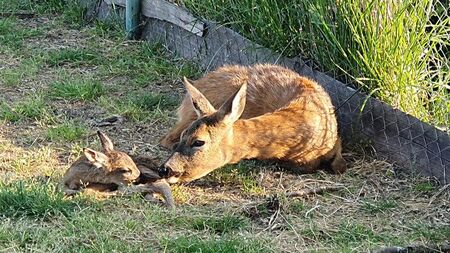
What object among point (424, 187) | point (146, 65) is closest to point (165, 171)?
point (424, 187)

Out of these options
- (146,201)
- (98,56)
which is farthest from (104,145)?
(98,56)

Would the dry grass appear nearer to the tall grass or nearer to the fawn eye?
the fawn eye

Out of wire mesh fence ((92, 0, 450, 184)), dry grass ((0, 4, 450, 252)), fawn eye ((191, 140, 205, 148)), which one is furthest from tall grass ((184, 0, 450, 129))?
fawn eye ((191, 140, 205, 148))

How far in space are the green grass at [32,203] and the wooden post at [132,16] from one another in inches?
167

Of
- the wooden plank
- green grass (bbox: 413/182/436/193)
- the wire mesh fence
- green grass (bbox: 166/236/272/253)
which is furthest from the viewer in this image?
the wooden plank

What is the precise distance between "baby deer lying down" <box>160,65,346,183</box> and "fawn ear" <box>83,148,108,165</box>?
37cm

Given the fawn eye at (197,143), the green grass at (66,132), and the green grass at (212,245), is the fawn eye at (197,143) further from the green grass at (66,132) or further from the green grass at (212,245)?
the green grass at (66,132)

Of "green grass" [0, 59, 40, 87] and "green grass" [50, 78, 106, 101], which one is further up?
"green grass" [50, 78, 106, 101]

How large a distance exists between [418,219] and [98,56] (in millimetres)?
4339

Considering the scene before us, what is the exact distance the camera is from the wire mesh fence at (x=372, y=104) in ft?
20.0

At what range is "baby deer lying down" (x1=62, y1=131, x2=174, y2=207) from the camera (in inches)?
218

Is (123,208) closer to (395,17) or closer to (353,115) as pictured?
(353,115)

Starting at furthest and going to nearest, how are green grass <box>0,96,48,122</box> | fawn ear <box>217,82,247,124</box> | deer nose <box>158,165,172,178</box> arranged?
green grass <box>0,96,48,122</box>, fawn ear <box>217,82,247,124</box>, deer nose <box>158,165,172,178</box>

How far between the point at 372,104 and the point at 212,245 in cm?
224
